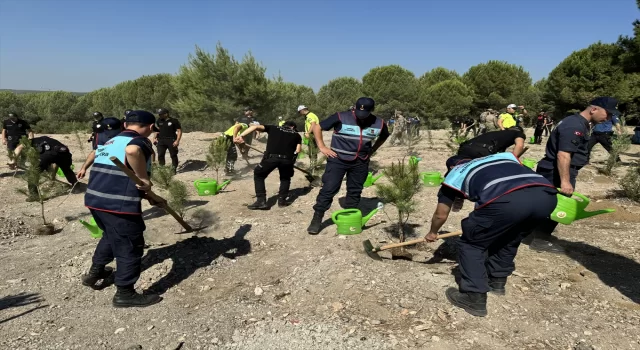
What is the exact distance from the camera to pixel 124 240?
9.54 ft

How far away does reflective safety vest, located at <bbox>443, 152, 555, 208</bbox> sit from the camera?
2465 millimetres

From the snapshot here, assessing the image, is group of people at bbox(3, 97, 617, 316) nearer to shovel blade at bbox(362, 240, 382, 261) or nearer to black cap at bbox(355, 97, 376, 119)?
shovel blade at bbox(362, 240, 382, 261)

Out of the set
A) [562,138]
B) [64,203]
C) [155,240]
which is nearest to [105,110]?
[64,203]

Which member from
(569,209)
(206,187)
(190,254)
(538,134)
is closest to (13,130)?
(206,187)

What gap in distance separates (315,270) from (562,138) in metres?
2.81

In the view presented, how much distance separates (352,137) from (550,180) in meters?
2.27

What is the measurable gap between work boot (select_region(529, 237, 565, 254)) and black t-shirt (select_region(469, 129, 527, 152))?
123 cm

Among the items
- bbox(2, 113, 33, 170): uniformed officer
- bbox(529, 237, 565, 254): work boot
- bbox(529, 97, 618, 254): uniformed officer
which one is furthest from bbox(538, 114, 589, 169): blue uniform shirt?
bbox(2, 113, 33, 170): uniformed officer

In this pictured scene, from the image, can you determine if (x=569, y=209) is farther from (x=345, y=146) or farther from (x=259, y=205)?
(x=259, y=205)

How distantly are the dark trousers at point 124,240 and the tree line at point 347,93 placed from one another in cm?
1506

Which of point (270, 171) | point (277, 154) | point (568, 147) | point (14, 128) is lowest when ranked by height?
point (270, 171)

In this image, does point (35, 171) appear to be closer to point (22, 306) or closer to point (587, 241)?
point (22, 306)

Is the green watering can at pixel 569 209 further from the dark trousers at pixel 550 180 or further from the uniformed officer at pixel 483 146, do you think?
the uniformed officer at pixel 483 146

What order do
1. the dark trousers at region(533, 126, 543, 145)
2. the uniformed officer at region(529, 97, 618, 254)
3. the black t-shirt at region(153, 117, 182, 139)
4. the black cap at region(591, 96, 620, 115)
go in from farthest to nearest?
the dark trousers at region(533, 126, 543, 145)
the black t-shirt at region(153, 117, 182, 139)
the uniformed officer at region(529, 97, 618, 254)
the black cap at region(591, 96, 620, 115)
